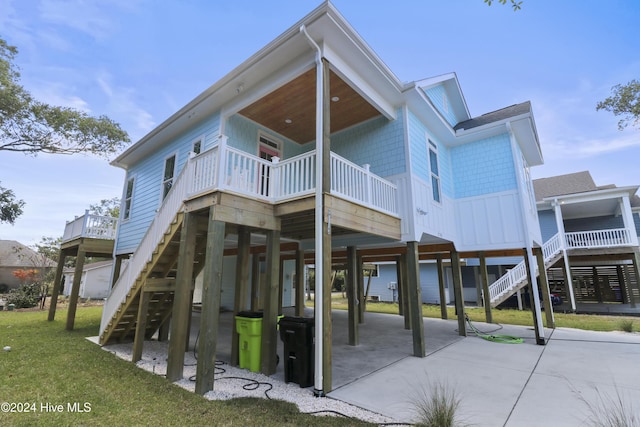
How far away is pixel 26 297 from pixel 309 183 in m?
19.6

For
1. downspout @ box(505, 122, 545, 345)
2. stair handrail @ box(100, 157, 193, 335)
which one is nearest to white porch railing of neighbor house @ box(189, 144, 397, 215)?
stair handrail @ box(100, 157, 193, 335)

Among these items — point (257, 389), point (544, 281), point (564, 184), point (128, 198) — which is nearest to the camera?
point (257, 389)

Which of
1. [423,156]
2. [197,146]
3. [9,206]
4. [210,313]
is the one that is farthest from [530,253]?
[9,206]

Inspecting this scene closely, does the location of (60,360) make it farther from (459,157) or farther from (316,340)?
(459,157)

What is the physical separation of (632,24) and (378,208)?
7695mm

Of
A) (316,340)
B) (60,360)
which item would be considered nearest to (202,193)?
(316,340)

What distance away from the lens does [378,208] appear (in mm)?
6520

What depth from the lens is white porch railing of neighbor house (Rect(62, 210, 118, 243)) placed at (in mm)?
10797

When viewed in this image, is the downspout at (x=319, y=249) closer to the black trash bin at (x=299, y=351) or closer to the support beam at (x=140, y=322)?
the black trash bin at (x=299, y=351)

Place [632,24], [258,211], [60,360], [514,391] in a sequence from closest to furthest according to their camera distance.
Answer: [514,391] → [258,211] → [60,360] → [632,24]

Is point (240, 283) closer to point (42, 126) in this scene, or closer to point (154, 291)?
point (154, 291)

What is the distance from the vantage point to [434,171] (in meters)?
8.86

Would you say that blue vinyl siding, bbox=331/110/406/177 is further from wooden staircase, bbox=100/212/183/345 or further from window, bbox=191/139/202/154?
wooden staircase, bbox=100/212/183/345

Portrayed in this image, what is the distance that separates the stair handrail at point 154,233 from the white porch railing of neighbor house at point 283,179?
445 mm
